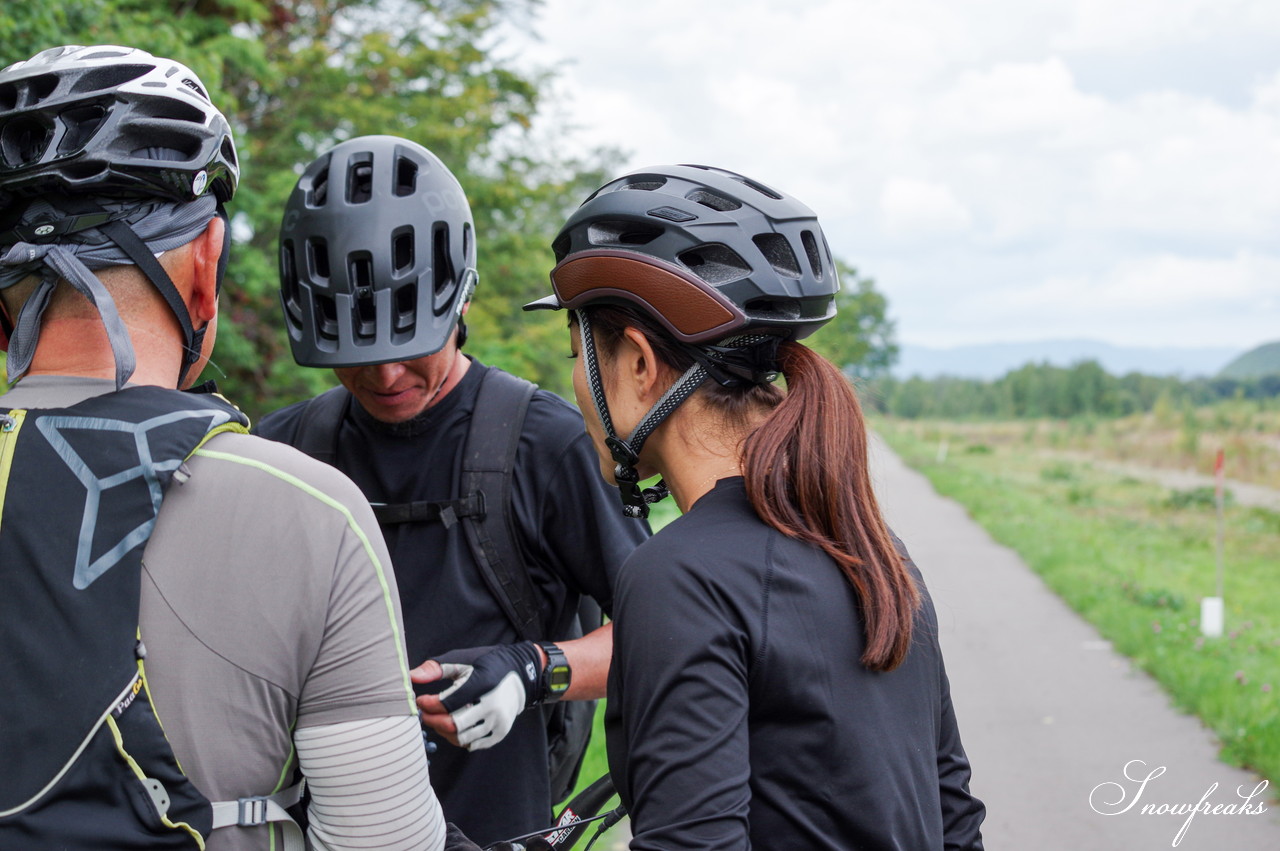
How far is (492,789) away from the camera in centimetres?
283

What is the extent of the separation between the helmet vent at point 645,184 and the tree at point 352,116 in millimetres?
7842

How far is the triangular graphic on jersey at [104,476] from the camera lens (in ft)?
5.06

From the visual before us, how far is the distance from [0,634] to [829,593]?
4.20 feet

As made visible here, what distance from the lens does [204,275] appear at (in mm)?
1865

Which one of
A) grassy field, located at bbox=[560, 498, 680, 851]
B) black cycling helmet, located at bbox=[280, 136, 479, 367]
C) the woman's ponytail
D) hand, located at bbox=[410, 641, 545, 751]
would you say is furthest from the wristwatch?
grassy field, located at bbox=[560, 498, 680, 851]

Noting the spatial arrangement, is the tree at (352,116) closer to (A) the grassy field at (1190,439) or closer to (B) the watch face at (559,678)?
(B) the watch face at (559,678)

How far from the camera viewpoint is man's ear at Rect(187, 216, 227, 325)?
1865 mm

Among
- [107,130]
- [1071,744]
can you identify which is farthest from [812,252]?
[1071,744]

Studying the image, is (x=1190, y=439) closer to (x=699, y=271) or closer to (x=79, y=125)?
(x=699, y=271)

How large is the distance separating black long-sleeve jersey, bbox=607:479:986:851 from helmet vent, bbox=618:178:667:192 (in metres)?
0.72

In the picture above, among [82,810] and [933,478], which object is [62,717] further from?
[933,478]

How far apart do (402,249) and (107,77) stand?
1136 mm

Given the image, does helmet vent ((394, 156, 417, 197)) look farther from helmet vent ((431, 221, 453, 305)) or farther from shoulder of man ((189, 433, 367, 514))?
shoulder of man ((189, 433, 367, 514))

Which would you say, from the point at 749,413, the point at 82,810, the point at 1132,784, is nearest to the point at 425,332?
the point at 749,413
